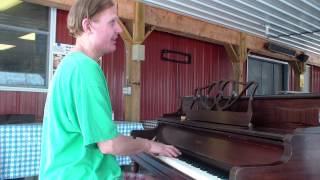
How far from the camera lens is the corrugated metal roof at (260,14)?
6.73 m

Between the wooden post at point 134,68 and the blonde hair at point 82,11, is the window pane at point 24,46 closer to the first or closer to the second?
the wooden post at point 134,68

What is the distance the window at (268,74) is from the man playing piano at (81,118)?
35.2 feet

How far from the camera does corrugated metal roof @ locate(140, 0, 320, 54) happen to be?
673cm

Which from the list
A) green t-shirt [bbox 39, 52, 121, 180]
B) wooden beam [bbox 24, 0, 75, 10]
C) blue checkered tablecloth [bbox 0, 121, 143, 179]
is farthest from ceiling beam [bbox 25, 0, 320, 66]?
green t-shirt [bbox 39, 52, 121, 180]

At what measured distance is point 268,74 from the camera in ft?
41.7

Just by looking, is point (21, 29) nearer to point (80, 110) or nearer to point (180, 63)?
point (180, 63)

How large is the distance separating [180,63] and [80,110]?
8.24m

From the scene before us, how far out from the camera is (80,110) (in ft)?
4.31

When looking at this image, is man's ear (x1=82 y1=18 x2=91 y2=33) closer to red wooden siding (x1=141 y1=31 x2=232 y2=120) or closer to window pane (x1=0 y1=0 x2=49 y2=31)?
window pane (x1=0 y1=0 x2=49 y2=31)

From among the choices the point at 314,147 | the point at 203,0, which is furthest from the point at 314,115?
the point at 203,0

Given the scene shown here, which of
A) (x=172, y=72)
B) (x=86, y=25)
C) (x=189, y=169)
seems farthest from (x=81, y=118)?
(x=172, y=72)

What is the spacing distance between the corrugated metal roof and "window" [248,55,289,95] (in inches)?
88.8

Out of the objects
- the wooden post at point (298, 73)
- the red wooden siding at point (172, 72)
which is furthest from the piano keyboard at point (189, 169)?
the wooden post at point (298, 73)

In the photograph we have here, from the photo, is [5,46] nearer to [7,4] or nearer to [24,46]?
[24,46]
